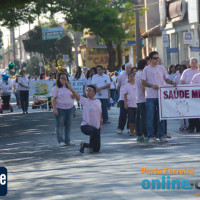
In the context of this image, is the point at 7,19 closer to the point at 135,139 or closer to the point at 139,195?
the point at 135,139

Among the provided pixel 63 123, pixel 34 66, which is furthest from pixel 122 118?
pixel 34 66

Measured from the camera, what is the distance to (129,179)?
966 cm

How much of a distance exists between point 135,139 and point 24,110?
14.2 meters

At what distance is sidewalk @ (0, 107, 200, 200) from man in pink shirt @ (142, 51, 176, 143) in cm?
34

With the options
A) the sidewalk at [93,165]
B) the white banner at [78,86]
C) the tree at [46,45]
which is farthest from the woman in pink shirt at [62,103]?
the tree at [46,45]

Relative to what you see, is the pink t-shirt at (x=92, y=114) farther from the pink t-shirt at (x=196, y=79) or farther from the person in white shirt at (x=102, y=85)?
the person in white shirt at (x=102, y=85)

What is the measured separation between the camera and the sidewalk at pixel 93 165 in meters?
8.79

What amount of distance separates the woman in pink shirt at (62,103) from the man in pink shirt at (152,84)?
5.66 feet

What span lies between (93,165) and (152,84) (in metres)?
3.57

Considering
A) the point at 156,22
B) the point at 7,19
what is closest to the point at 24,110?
the point at 7,19

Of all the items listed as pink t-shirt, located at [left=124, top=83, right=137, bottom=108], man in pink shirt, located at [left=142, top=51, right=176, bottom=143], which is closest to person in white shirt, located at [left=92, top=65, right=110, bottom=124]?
pink t-shirt, located at [left=124, top=83, right=137, bottom=108]

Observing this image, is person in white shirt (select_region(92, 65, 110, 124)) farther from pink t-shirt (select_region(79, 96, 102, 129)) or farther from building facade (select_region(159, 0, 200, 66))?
building facade (select_region(159, 0, 200, 66))

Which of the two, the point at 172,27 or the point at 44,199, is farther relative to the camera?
the point at 172,27

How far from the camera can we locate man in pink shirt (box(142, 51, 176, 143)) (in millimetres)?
14492
